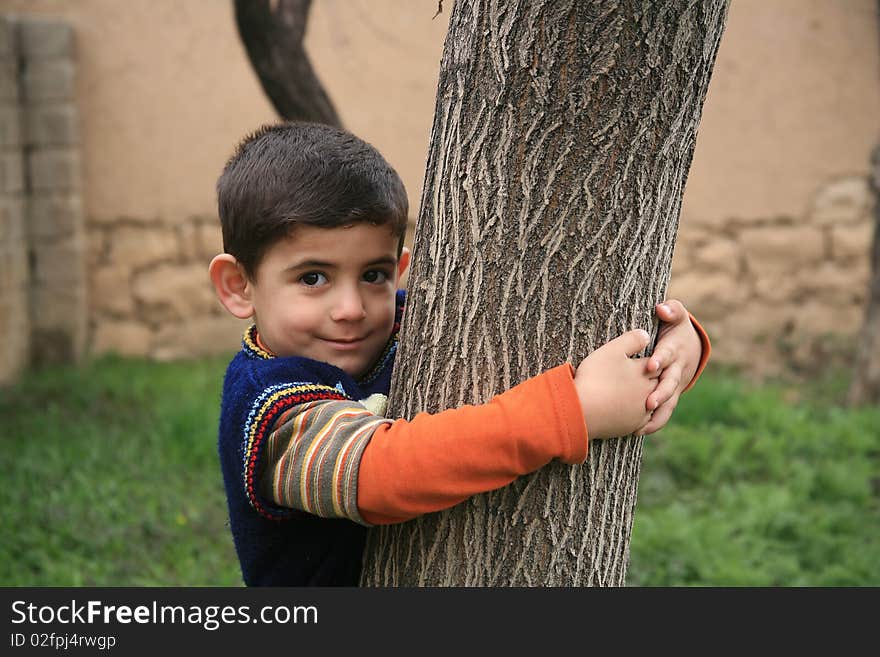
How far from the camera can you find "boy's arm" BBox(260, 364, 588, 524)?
4.44 ft

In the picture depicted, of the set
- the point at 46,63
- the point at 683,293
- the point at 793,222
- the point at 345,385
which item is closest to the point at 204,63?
the point at 46,63

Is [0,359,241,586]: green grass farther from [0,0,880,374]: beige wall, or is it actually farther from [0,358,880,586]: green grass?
[0,0,880,374]: beige wall

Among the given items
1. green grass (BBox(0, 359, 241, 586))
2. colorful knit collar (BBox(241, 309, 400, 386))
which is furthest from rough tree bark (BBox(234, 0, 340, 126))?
colorful knit collar (BBox(241, 309, 400, 386))

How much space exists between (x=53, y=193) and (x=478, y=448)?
4.76 meters

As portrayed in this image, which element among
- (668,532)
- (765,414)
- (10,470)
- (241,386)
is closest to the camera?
(241,386)

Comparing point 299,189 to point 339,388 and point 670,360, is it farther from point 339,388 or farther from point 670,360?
point 670,360

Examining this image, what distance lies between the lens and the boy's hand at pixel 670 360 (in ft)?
4.80

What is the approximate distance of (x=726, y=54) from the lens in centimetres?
561

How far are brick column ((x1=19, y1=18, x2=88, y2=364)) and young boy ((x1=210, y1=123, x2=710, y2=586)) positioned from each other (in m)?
4.12

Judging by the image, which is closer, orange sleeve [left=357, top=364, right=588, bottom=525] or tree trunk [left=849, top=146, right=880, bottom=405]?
orange sleeve [left=357, top=364, right=588, bottom=525]

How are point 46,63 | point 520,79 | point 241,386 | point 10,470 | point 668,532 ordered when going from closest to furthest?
point 520,79, point 241,386, point 668,532, point 10,470, point 46,63

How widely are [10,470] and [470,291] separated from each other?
3.08 metres

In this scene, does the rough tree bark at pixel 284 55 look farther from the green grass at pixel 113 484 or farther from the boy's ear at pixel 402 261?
the boy's ear at pixel 402 261
